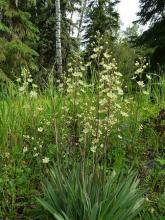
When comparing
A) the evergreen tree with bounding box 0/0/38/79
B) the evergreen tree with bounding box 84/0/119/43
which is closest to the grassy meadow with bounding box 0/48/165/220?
the evergreen tree with bounding box 0/0/38/79

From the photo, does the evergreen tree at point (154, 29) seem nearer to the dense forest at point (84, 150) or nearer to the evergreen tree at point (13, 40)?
the evergreen tree at point (13, 40)

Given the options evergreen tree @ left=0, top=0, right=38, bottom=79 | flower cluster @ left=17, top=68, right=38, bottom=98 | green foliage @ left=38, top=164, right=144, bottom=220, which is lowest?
green foliage @ left=38, top=164, right=144, bottom=220

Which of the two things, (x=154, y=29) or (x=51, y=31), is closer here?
(x=154, y=29)

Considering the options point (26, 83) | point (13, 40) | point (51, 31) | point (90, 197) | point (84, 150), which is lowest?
point (90, 197)

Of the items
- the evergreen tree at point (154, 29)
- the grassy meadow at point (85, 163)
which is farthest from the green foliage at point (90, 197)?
the evergreen tree at point (154, 29)

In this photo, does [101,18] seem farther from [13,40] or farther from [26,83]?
[26,83]

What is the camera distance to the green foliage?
267 cm

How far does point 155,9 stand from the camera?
13.9 m

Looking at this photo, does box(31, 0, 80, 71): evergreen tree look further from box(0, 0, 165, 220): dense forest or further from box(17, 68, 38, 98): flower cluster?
box(17, 68, 38, 98): flower cluster

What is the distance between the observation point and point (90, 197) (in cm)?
281

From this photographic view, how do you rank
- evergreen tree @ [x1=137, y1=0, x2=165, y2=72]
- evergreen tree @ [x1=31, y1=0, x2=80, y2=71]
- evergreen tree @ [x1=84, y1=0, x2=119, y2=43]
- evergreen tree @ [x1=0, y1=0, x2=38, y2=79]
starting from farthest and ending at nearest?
evergreen tree @ [x1=84, y1=0, x2=119, y2=43], evergreen tree @ [x1=31, y1=0, x2=80, y2=71], evergreen tree @ [x1=137, y1=0, x2=165, y2=72], evergreen tree @ [x1=0, y1=0, x2=38, y2=79]

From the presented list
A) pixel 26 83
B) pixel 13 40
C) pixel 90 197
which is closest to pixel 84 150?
pixel 90 197

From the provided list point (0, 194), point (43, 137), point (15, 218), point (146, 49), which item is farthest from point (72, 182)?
point (146, 49)

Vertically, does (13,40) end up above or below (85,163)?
above
